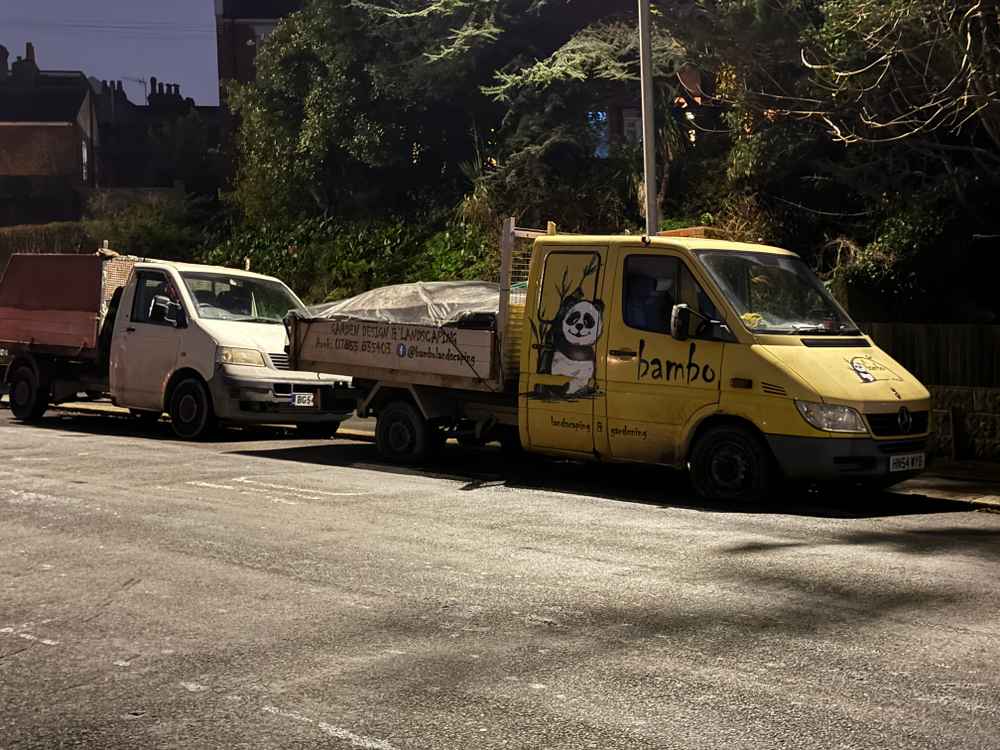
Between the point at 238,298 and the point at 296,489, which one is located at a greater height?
the point at 238,298

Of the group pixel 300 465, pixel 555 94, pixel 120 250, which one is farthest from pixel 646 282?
pixel 120 250

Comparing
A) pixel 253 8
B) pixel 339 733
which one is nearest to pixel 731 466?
pixel 339 733

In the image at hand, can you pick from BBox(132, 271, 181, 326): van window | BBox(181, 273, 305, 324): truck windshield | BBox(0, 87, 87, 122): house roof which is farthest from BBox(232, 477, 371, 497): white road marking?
BBox(0, 87, 87, 122): house roof

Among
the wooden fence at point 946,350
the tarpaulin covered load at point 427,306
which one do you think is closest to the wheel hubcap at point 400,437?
the tarpaulin covered load at point 427,306

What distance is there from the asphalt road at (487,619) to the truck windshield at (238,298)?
16.6 feet

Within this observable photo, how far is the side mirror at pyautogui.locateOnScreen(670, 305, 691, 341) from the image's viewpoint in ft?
37.5

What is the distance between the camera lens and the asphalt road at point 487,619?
5.31 meters

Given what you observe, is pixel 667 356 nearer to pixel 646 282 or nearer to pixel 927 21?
pixel 646 282

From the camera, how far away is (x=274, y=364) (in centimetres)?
1612

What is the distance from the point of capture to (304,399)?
1617 centimetres

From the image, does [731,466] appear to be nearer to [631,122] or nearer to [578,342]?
[578,342]

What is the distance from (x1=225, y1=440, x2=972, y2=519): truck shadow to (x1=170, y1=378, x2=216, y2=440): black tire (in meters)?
1.19

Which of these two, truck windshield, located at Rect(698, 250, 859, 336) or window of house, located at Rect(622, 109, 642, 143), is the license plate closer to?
truck windshield, located at Rect(698, 250, 859, 336)

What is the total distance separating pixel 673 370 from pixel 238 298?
7432 mm
